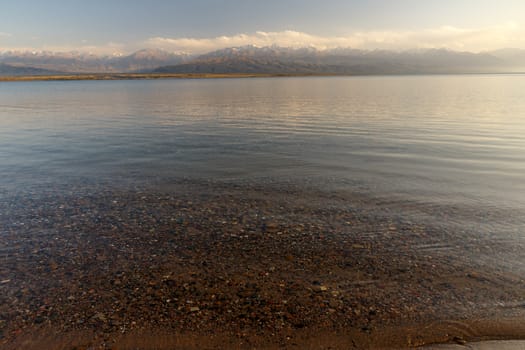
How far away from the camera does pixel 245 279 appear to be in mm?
8367

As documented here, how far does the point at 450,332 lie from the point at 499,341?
0.77 metres

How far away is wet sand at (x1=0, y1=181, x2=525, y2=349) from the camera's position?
6492mm

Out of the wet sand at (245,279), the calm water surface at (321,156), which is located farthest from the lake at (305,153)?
the wet sand at (245,279)

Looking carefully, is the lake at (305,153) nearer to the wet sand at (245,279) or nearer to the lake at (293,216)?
Result: the lake at (293,216)

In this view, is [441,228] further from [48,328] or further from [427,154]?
[427,154]

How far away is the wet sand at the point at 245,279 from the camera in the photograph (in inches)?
256

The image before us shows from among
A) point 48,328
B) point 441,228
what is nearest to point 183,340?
point 48,328

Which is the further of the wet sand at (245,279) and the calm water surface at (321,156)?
the calm water surface at (321,156)

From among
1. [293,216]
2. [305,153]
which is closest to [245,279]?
[293,216]

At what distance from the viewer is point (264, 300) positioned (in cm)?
751

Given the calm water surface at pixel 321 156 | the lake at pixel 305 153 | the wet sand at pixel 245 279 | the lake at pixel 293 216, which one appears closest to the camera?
the wet sand at pixel 245 279

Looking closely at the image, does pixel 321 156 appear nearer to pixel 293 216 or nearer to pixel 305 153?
pixel 305 153

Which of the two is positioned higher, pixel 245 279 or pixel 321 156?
pixel 321 156

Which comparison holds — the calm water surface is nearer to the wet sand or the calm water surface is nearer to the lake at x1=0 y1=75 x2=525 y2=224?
the lake at x1=0 y1=75 x2=525 y2=224
